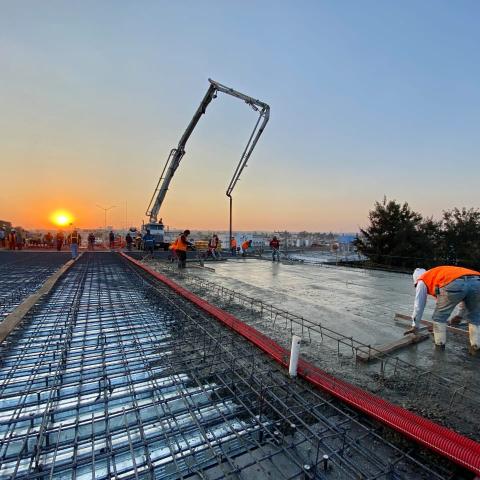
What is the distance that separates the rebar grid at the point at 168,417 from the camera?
1656mm

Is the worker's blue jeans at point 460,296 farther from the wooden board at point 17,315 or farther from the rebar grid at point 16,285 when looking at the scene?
the rebar grid at point 16,285

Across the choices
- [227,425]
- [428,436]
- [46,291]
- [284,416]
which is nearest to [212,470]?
[227,425]

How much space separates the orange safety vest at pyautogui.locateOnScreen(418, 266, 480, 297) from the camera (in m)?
3.44

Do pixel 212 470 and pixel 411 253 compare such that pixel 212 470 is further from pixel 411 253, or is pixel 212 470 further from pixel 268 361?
pixel 411 253

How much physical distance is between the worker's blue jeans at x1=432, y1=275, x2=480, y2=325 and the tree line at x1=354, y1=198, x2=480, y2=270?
15031 mm

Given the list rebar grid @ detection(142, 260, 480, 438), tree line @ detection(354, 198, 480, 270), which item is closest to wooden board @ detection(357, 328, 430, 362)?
rebar grid @ detection(142, 260, 480, 438)

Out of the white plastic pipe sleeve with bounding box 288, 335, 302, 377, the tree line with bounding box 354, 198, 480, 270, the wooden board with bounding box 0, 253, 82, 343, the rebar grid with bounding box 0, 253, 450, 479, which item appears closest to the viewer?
the rebar grid with bounding box 0, 253, 450, 479

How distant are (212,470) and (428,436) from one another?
1.33 meters

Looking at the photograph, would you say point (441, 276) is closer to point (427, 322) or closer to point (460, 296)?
point (460, 296)

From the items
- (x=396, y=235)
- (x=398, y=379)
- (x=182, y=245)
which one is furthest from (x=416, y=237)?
(x=398, y=379)

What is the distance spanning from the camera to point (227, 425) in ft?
6.63

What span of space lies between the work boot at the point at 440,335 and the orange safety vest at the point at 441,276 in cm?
39

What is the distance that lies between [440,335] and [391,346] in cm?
69

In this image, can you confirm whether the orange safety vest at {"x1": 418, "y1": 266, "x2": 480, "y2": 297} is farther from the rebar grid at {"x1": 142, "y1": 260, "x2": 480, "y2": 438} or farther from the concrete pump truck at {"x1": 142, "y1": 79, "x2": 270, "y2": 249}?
the concrete pump truck at {"x1": 142, "y1": 79, "x2": 270, "y2": 249}
